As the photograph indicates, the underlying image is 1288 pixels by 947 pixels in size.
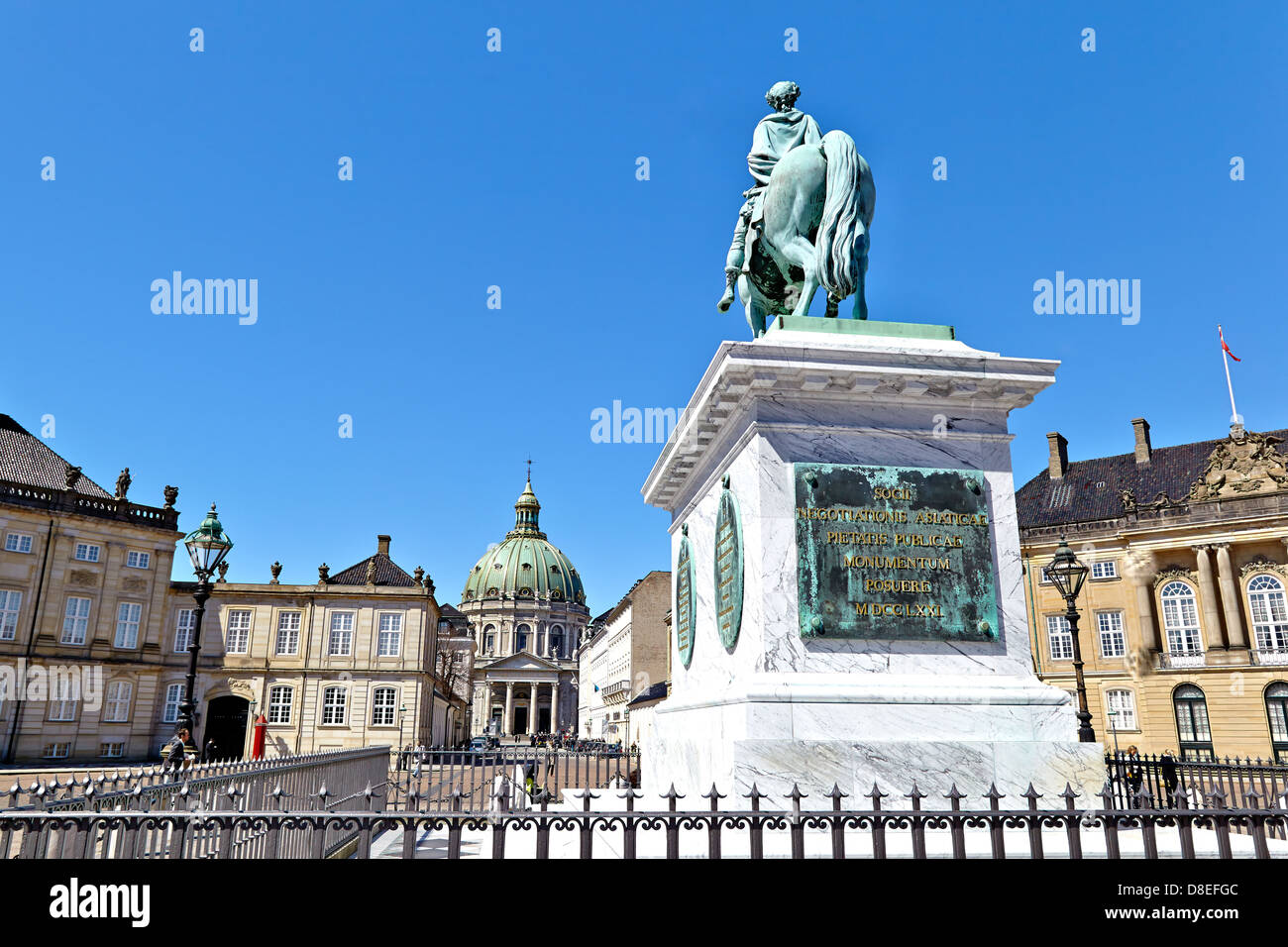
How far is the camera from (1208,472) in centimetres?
4994

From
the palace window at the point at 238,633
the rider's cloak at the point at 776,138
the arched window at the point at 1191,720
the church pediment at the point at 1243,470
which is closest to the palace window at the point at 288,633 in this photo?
the palace window at the point at 238,633

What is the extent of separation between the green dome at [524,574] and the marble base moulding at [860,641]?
175m

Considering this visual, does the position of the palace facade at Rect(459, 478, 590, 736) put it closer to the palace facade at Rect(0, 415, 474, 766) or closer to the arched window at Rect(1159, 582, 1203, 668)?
the palace facade at Rect(0, 415, 474, 766)

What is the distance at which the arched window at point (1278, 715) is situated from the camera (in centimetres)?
4412

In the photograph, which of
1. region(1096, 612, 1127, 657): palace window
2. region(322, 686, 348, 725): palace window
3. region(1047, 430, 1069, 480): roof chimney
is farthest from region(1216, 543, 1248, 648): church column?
region(322, 686, 348, 725): palace window

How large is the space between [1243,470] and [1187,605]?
8.45 meters

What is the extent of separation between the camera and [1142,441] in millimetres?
57875

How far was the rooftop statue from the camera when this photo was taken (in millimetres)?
9148

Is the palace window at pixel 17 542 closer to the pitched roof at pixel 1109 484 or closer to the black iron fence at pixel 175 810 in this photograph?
the black iron fence at pixel 175 810

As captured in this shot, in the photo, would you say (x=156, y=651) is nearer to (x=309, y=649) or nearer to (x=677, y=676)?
(x=309, y=649)
